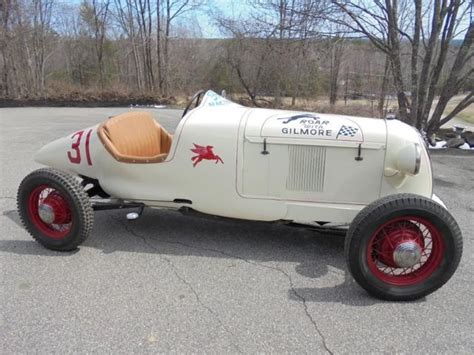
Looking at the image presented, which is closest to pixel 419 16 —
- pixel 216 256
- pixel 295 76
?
pixel 216 256

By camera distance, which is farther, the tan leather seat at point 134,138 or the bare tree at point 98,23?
the bare tree at point 98,23

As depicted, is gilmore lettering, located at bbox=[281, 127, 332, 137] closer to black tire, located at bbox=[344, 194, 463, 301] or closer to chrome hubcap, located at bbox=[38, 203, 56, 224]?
black tire, located at bbox=[344, 194, 463, 301]

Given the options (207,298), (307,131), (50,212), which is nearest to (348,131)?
(307,131)

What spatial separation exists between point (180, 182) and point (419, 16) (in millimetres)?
8252

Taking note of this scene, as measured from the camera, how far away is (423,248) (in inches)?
115

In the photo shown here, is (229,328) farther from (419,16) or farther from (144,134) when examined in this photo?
(419,16)

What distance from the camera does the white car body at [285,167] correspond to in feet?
10.5

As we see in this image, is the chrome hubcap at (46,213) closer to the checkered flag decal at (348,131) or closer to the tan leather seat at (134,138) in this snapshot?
the tan leather seat at (134,138)

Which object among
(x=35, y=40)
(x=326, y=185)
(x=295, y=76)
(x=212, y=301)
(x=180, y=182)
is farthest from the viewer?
(x=35, y=40)

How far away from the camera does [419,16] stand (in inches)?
360

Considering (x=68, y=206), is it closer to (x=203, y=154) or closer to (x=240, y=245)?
(x=203, y=154)

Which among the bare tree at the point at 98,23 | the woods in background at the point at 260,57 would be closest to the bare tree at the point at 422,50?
the woods in background at the point at 260,57

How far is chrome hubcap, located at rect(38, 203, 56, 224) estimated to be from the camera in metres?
3.54

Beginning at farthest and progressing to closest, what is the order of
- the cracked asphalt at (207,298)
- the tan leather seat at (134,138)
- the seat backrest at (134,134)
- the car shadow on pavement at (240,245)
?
the seat backrest at (134,134) < the tan leather seat at (134,138) < the car shadow on pavement at (240,245) < the cracked asphalt at (207,298)
